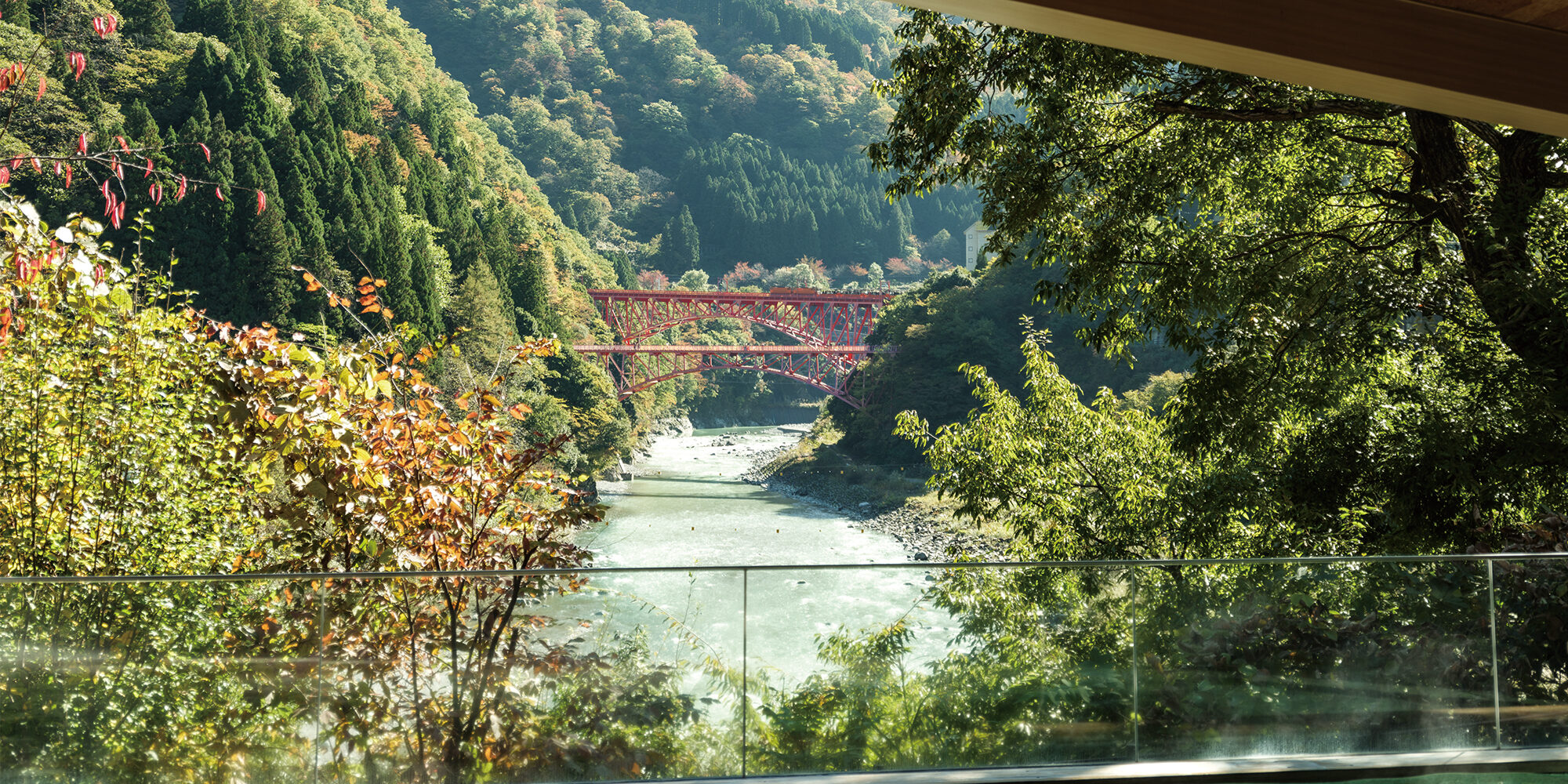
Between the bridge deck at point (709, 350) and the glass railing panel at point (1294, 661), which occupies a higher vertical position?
the bridge deck at point (709, 350)

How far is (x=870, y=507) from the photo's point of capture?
26.7 m

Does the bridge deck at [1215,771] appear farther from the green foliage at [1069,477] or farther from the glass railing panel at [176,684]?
the green foliage at [1069,477]

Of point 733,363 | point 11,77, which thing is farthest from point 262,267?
point 11,77

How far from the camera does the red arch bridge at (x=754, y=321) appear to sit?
30.3 m

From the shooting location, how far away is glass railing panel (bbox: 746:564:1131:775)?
8.51ft

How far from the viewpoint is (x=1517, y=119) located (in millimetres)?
2475

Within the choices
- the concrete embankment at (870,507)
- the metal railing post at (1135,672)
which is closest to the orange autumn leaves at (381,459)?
the metal railing post at (1135,672)

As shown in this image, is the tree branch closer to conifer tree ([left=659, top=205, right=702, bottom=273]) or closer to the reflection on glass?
the reflection on glass

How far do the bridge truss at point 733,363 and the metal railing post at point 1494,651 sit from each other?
24.0 meters

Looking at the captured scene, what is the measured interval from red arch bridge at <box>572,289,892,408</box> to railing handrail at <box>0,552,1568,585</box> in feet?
85.6

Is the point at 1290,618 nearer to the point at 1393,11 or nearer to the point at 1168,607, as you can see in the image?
the point at 1168,607

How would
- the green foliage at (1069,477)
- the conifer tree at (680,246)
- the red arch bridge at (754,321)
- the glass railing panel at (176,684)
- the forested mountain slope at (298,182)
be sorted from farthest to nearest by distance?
the conifer tree at (680,246) < the red arch bridge at (754,321) < the forested mountain slope at (298,182) < the green foliage at (1069,477) < the glass railing panel at (176,684)

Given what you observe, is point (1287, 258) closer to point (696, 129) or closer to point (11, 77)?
point (11, 77)

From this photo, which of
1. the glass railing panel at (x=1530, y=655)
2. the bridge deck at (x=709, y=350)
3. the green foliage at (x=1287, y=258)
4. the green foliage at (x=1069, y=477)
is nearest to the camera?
the glass railing panel at (x=1530, y=655)
